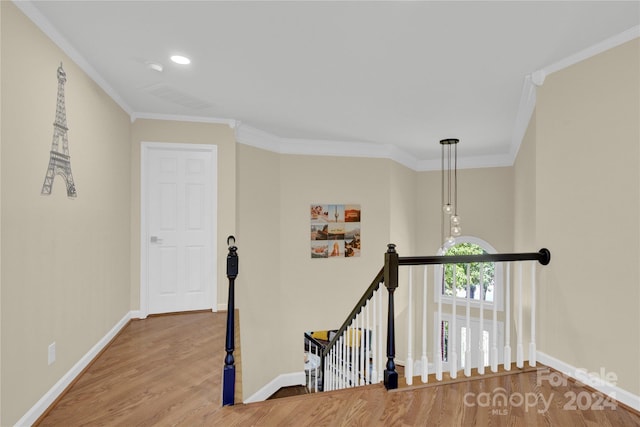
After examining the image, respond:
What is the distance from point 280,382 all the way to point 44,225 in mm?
4251

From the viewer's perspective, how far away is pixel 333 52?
8.95 ft

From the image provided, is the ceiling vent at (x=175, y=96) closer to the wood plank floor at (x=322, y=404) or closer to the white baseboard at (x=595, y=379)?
the wood plank floor at (x=322, y=404)

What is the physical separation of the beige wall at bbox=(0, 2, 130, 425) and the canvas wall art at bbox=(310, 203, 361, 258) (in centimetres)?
315

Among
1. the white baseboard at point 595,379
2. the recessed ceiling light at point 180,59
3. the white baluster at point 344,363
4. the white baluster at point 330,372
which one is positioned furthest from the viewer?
the white baluster at point 330,372

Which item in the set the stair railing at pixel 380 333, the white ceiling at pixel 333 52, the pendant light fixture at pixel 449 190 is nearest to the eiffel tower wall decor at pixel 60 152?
the white ceiling at pixel 333 52

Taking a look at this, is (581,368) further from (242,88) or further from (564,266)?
(242,88)

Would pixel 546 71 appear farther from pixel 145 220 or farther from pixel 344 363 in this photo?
pixel 145 220

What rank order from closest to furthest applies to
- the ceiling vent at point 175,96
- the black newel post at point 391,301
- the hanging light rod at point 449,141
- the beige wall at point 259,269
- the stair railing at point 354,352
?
the black newel post at point 391,301, the stair railing at point 354,352, the ceiling vent at point 175,96, the beige wall at point 259,269, the hanging light rod at point 449,141

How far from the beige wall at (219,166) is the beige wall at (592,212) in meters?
3.43

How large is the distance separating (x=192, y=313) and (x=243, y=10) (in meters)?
3.53

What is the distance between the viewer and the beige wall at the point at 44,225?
1.95 m

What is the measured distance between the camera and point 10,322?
195 centimetres

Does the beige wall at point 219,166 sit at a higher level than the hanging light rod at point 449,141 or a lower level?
lower

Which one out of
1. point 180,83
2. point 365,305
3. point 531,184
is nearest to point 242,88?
point 180,83
